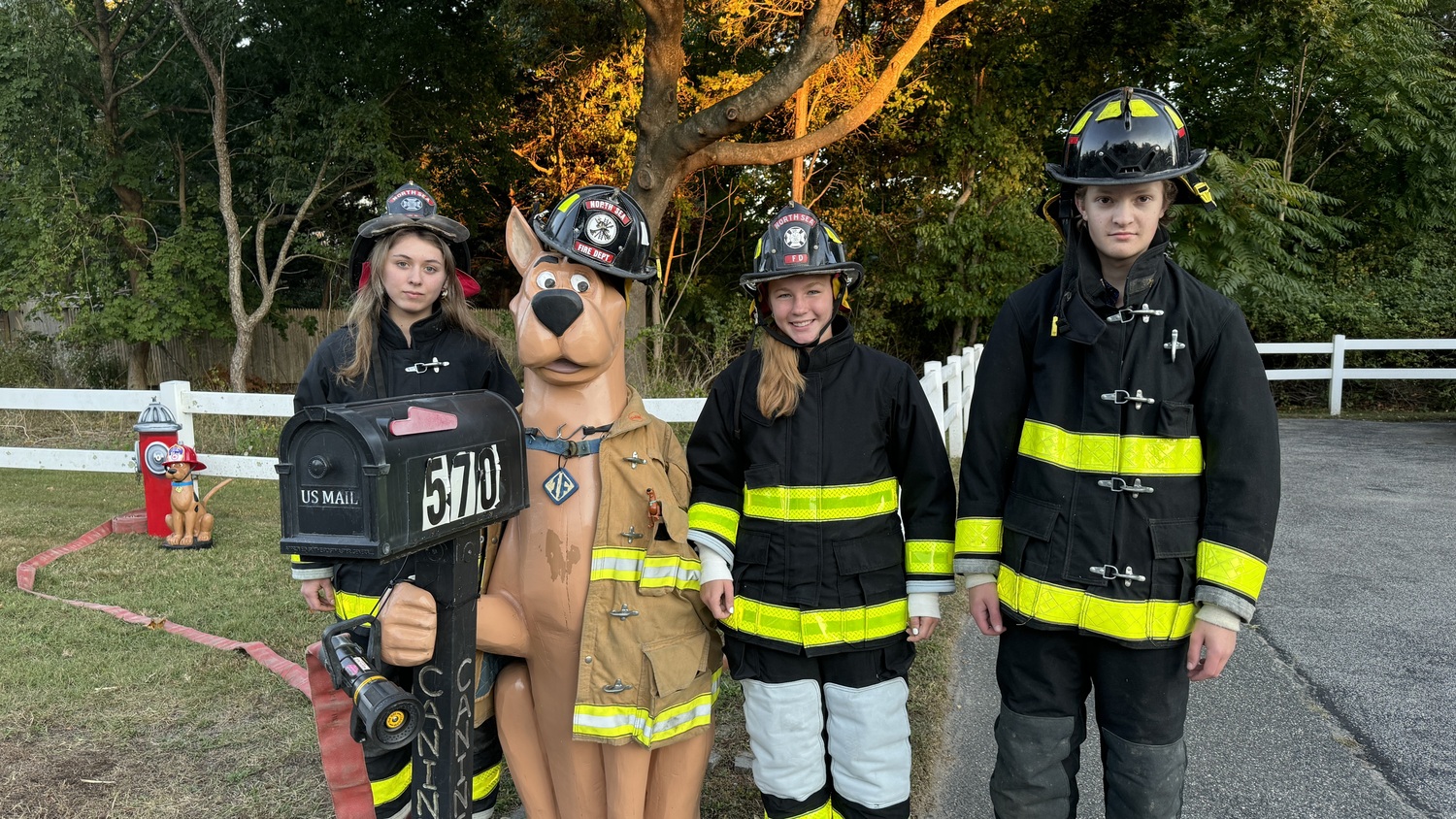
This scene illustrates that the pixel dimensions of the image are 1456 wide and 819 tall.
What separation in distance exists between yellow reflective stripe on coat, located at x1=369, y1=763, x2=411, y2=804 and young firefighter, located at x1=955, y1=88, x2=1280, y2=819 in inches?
A: 71.8

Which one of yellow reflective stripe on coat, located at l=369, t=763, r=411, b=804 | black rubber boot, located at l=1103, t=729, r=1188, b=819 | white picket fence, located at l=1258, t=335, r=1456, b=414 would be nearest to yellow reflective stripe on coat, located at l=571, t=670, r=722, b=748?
yellow reflective stripe on coat, located at l=369, t=763, r=411, b=804

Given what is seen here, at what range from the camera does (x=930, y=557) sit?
262cm

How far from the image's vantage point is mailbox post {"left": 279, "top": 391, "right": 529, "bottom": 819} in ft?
5.53

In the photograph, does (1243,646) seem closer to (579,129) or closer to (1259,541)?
(1259,541)

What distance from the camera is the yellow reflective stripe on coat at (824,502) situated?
2.62m

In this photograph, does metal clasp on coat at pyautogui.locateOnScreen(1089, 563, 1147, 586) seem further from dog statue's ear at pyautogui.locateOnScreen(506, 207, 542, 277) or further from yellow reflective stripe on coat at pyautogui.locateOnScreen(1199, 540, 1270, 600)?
dog statue's ear at pyautogui.locateOnScreen(506, 207, 542, 277)

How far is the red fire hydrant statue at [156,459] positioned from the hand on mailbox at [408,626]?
587 centimetres

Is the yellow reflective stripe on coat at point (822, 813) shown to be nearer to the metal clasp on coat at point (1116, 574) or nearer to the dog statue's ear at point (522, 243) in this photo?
the metal clasp on coat at point (1116, 574)

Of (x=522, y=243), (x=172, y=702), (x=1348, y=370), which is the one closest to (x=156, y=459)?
(x=172, y=702)

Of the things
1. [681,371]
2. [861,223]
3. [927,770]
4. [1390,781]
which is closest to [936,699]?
[927,770]

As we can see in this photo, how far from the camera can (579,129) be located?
1340cm

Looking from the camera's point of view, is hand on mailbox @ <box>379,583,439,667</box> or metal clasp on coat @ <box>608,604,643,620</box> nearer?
hand on mailbox @ <box>379,583,439,667</box>

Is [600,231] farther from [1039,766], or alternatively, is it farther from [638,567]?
[1039,766]

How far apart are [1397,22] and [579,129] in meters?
12.6
